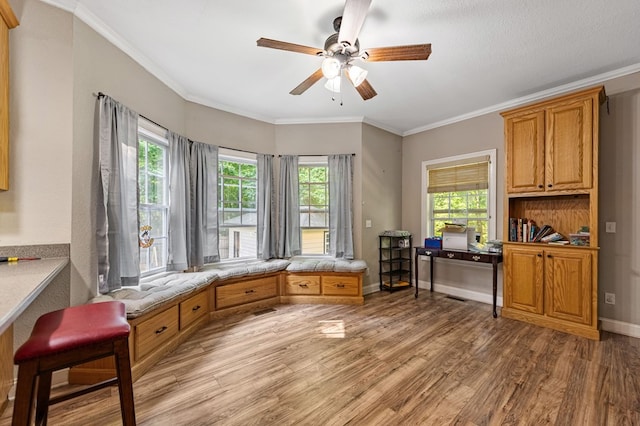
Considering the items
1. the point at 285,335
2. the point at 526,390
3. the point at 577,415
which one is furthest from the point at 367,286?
the point at 577,415

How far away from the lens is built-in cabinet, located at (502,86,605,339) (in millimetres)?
2678

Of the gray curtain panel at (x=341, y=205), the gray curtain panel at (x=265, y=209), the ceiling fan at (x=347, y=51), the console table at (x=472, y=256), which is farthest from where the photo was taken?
the gray curtain panel at (x=341, y=205)

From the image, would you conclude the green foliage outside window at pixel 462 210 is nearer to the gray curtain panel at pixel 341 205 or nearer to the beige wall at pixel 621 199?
the beige wall at pixel 621 199

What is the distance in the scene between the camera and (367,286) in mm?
4207

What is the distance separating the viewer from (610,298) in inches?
112

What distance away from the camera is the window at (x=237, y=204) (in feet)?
12.5

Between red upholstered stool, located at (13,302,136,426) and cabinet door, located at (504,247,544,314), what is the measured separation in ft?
12.1

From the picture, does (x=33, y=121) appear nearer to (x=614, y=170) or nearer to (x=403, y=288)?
(x=403, y=288)

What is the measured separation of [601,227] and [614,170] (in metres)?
0.61

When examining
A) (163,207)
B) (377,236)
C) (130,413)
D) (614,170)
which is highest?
(614,170)

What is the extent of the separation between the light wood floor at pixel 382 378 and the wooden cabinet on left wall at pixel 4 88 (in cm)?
152

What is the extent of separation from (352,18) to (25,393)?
2396 mm

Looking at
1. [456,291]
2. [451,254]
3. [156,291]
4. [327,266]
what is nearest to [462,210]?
[451,254]

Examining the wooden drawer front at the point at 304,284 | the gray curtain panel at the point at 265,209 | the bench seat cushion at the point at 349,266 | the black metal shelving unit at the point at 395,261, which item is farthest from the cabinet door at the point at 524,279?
the gray curtain panel at the point at 265,209
